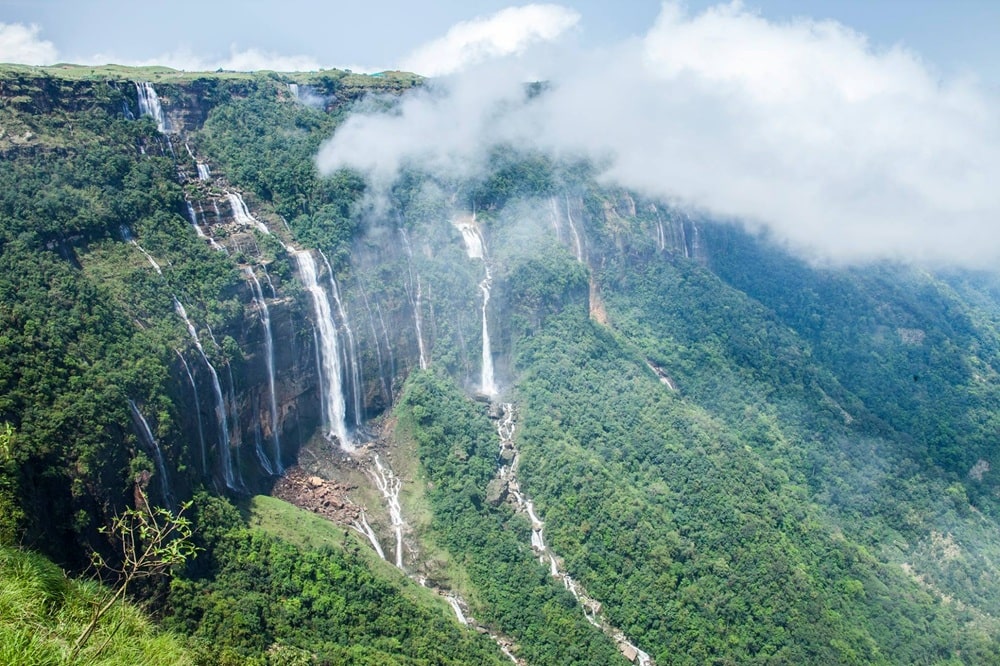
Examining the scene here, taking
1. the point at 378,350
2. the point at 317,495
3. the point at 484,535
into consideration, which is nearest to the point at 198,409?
the point at 317,495

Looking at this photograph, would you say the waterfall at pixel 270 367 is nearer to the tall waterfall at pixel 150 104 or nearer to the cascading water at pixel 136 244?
the cascading water at pixel 136 244

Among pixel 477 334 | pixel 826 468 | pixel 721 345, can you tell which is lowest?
pixel 826 468

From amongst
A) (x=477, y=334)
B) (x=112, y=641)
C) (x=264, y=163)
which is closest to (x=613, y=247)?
(x=477, y=334)

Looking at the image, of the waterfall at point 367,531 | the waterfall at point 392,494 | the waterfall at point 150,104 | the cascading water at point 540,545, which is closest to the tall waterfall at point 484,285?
the cascading water at point 540,545

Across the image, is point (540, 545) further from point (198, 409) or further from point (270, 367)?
point (198, 409)

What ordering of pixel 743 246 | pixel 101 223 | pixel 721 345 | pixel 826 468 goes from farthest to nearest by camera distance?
1. pixel 743 246
2. pixel 721 345
3. pixel 826 468
4. pixel 101 223

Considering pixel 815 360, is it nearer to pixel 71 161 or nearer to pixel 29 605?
pixel 71 161

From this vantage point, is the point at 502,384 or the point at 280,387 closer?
the point at 280,387
